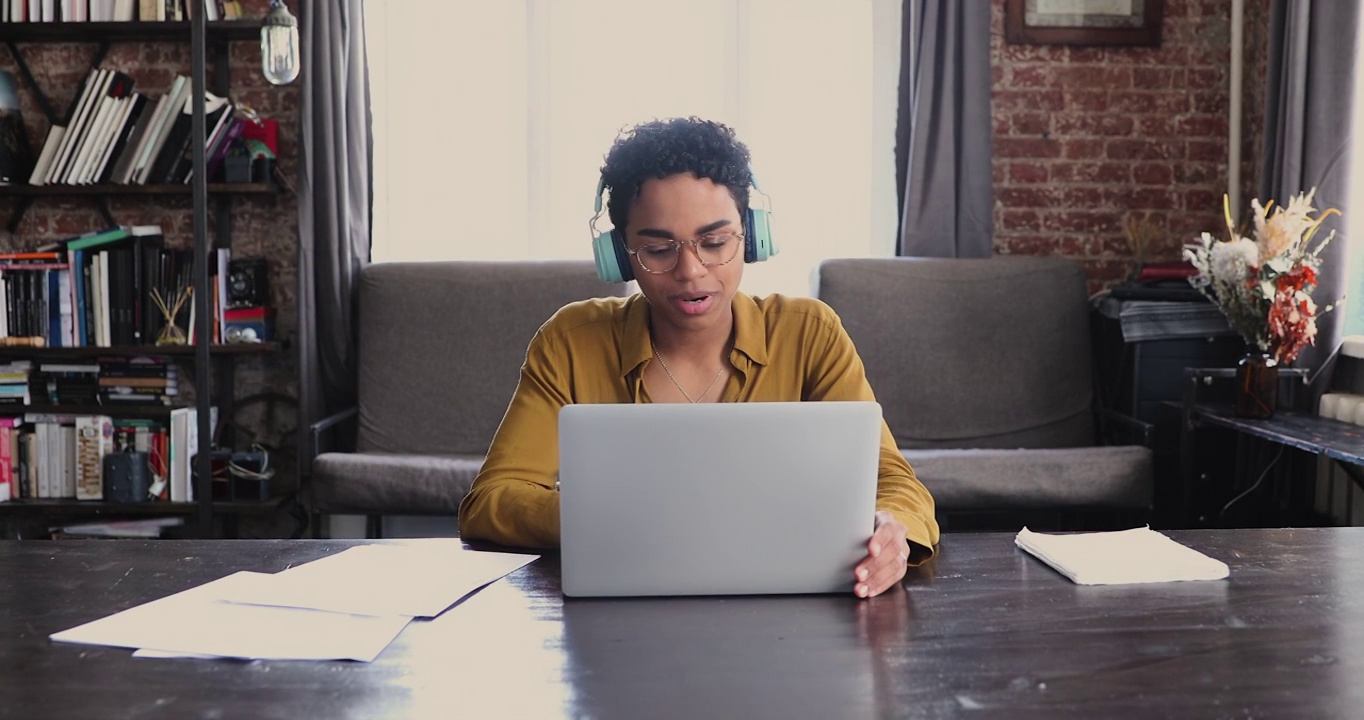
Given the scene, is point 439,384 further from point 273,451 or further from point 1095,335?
point 1095,335

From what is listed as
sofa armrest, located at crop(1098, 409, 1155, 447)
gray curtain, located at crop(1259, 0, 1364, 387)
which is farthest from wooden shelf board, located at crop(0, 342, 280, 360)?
gray curtain, located at crop(1259, 0, 1364, 387)

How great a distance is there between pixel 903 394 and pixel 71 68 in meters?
3.08

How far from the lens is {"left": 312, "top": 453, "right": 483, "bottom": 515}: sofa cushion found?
3.36m

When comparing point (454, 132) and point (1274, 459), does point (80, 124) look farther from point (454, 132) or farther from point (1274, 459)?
point (1274, 459)

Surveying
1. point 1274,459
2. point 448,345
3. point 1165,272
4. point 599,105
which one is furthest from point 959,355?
point 448,345

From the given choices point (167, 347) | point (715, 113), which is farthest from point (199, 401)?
point (715, 113)

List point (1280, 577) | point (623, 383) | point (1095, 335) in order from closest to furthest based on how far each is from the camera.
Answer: point (1280, 577)
point (623, 383)
point (1095, 335)

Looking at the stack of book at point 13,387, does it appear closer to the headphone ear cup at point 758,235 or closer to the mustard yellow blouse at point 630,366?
the mustard yellow blouse at point 630,366

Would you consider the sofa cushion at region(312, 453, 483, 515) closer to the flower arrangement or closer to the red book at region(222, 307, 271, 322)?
the red book at region(222, 307, 271, 322)

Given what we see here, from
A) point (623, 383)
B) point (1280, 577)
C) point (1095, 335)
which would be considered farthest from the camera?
point (1095, 335)

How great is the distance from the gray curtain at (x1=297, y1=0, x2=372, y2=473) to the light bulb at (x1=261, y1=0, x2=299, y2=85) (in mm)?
626

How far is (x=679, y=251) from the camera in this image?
172cm

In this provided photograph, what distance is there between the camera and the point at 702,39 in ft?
13.4

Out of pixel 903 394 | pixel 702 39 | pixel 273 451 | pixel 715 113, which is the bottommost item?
pixel 273 451
